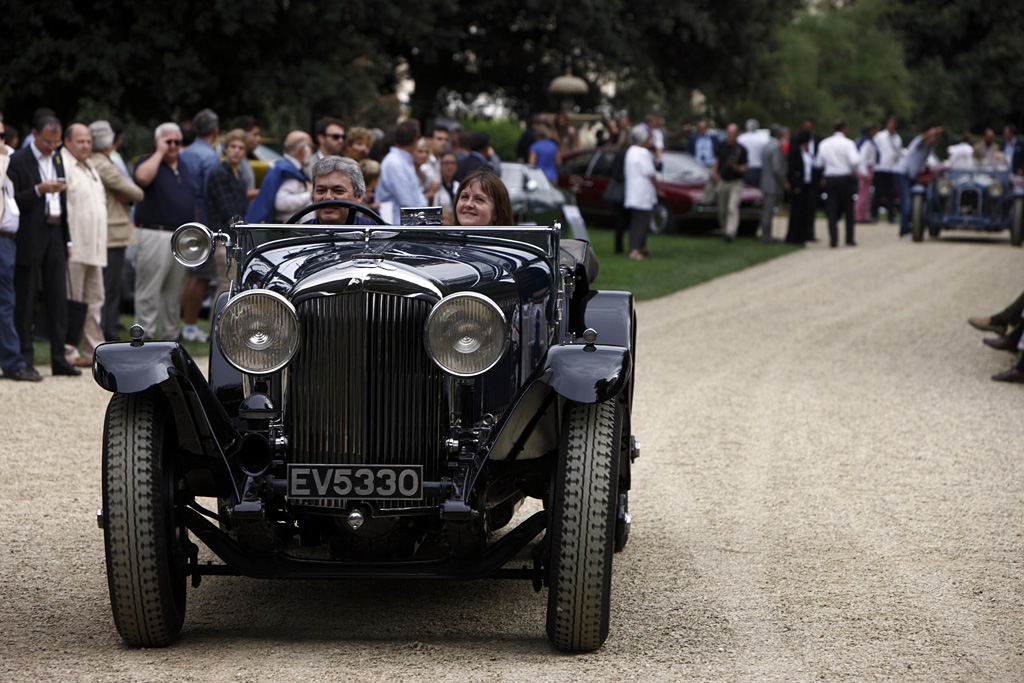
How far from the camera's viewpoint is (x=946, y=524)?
6.37 metres

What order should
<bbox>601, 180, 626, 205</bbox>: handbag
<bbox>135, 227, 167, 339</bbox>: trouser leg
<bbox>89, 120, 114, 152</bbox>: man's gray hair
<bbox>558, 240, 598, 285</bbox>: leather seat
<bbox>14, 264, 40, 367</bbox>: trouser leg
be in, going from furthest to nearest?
<bbox>601, 180, 626, 205</bbox>: handbag, <bbox>135, 227, 167, 339</bbox>: trouser leg, <bbox>89, 120, 114, 152</bbox>: man's gray hair, <bbox>14, 264, 40, 367</bbox>: trouser leg, <bbox>558, 240, 598, 285</bbox>: leather seat

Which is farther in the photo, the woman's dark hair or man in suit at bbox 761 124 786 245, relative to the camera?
man in suit at bbox 761 124 786 245

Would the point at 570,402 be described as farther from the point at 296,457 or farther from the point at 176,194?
the point at 176,194

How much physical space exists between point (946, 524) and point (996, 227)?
59.0ft

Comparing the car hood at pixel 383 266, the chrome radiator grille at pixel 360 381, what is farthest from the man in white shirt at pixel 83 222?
the chrome radiator grille at pixel 360 381

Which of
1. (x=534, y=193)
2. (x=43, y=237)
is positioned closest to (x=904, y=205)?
(x=534, y=193)

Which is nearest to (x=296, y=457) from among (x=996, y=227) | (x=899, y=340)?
(x=899, y=340)

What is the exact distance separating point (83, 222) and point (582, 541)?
7.09 m

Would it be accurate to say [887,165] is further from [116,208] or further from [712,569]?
[712,569]

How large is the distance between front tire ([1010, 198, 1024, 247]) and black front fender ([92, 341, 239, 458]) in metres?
20.3

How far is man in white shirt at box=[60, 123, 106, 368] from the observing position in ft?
33.0

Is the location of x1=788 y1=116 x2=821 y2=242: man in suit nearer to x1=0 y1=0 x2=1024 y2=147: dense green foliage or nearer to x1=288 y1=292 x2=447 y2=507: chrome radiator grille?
x1=0 y1=0 x2=1024 y2=147: dense green foliage

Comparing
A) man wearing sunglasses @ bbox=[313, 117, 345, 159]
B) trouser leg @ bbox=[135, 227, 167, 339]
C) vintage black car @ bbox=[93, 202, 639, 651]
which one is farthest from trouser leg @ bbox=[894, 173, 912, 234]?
vintage black car @ bbox=[93, 202, 639, 651]

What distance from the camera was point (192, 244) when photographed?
5.29 meters
